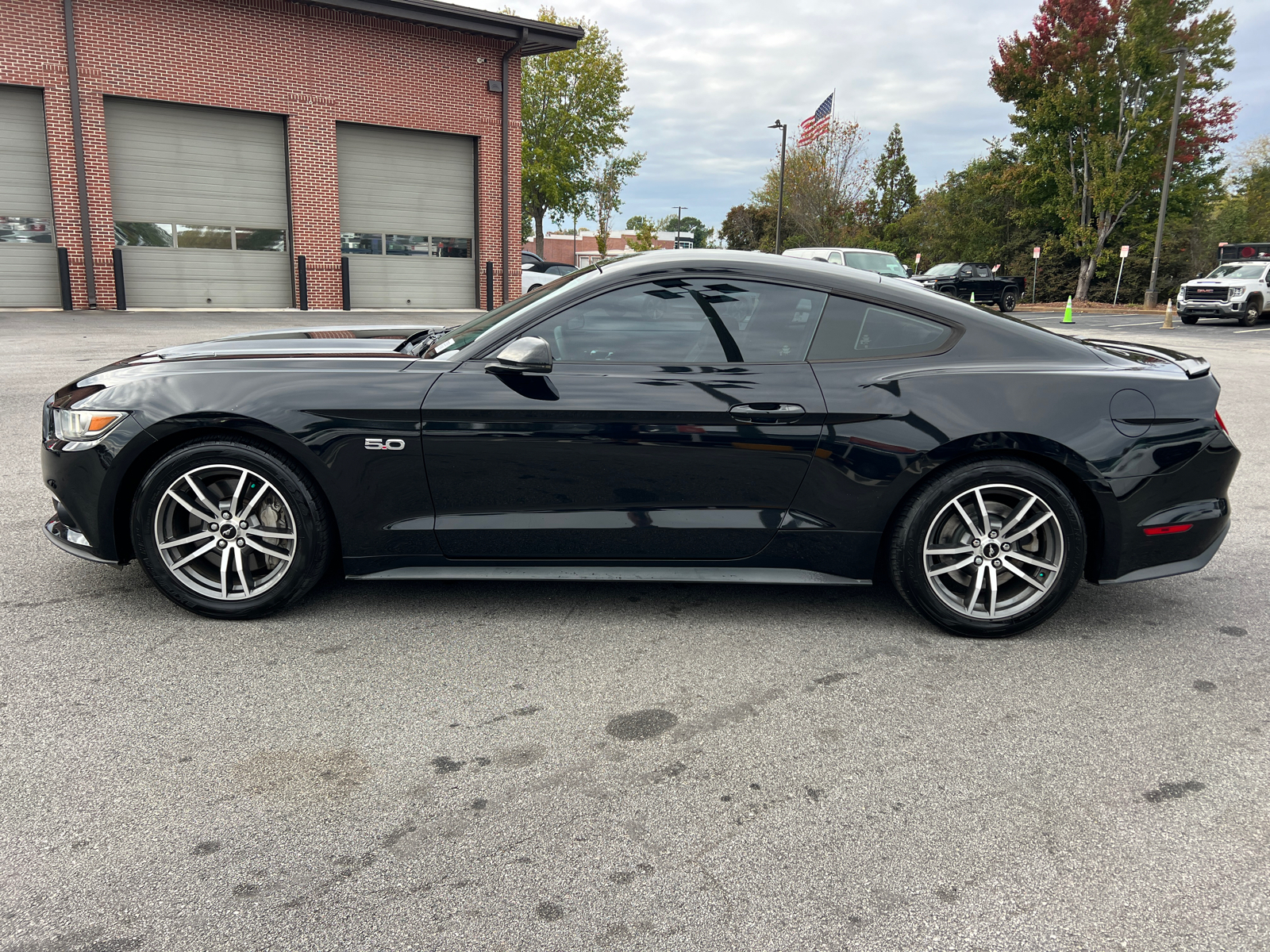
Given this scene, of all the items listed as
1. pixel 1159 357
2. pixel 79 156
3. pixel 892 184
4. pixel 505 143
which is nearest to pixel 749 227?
pixel 892 184

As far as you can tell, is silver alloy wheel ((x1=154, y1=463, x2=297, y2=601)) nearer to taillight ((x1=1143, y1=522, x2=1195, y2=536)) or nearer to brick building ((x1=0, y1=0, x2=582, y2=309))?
taillight ((x1=1143, y1=522, x2=1195, y2=536))

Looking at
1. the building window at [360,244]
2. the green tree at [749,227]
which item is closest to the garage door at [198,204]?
the building window at [360,244]

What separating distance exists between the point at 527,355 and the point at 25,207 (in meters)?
21.0

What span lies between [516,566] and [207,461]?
4.10 feet

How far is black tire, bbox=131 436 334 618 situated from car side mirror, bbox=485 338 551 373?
3.05ft

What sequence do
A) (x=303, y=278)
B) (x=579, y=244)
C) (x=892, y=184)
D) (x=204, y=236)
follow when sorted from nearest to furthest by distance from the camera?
(x=204, y=236) < (x=303, y=278) < (x=892, y=184) < (x=579, y=244)

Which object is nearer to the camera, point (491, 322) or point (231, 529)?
point (231, 529)

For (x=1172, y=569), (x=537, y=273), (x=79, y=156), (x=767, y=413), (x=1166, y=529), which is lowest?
(x=1172, y=569)

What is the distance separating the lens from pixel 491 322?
387 cm

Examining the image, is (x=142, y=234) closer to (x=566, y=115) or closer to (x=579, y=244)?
(x=566, y=115)

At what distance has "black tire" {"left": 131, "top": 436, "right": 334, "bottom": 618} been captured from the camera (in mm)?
3572

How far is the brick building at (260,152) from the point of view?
19375mm

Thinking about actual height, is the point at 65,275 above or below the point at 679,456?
above

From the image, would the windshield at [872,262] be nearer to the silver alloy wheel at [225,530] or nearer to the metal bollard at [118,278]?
the metal bollard at [118,278]
